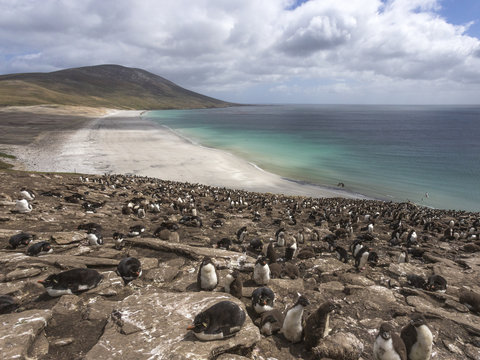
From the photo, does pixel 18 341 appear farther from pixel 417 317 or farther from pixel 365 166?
pixel 365 166

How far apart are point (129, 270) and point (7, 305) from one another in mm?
2759

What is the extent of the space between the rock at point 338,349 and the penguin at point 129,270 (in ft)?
17.8

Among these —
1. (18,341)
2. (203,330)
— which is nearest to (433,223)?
(203,330)

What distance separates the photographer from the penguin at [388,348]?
5.52 meters

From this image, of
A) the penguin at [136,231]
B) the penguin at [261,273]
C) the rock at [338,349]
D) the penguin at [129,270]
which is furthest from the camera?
the penguin at [136,231]

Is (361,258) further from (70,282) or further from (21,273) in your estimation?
(21,273)

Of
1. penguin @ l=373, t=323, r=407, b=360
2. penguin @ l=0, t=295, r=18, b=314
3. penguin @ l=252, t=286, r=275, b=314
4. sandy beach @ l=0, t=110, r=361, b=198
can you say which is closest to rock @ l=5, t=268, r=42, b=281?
penguin @ l=0, t=295, r=18, b=314

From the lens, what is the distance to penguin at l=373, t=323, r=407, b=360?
5516 mm

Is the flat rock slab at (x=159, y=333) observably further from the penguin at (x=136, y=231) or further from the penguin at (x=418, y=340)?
the penguin at (x=136, y=231)

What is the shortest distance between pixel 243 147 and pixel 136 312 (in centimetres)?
7769

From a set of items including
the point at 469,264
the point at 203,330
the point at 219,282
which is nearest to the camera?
the point at 203,330

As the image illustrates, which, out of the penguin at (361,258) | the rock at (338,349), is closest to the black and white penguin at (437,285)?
the penguin at (361,258)

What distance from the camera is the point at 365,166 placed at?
6184cm

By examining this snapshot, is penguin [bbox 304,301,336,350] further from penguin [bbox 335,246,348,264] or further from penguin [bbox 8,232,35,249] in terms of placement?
penguin [bbox 8,232,35,249]
